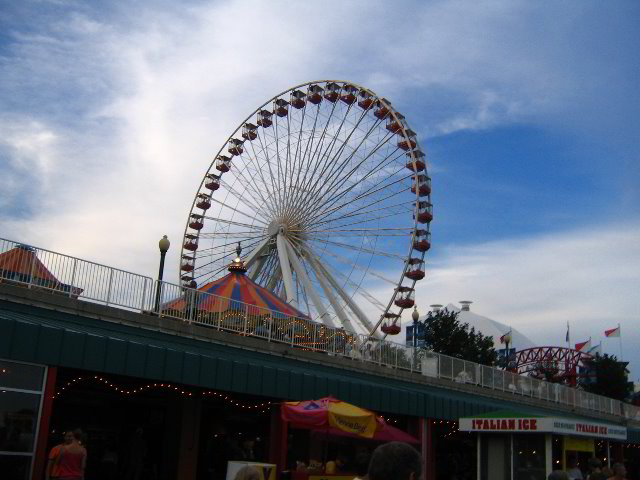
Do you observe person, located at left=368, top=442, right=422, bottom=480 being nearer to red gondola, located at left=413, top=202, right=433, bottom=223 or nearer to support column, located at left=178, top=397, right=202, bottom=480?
support column, located at left=178, top=397, right=202, bottom=480

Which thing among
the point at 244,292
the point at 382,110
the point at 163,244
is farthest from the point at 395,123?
the point at 163,244

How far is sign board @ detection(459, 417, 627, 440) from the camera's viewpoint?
1851 cm

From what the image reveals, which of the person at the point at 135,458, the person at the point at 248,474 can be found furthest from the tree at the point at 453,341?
the person at the point at 248,474

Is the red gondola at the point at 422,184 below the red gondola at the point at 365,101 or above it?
below

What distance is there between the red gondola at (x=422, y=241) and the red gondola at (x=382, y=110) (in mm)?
5596

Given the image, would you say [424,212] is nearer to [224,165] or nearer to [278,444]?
[224,165]

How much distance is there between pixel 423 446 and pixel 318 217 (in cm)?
1479

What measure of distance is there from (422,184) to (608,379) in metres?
37.2

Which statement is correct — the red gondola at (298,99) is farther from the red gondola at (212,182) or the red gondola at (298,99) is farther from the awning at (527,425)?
the awning at (527,425)

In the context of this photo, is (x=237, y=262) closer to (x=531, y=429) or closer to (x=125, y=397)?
(x=125, y=397)

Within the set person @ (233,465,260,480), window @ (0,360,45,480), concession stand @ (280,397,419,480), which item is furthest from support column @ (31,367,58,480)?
person @ (233,465,260,480)

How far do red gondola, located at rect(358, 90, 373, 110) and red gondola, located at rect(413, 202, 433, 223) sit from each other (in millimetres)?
5205

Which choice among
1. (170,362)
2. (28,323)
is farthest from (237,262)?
(28,323)

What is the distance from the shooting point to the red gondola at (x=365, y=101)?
35188mm
